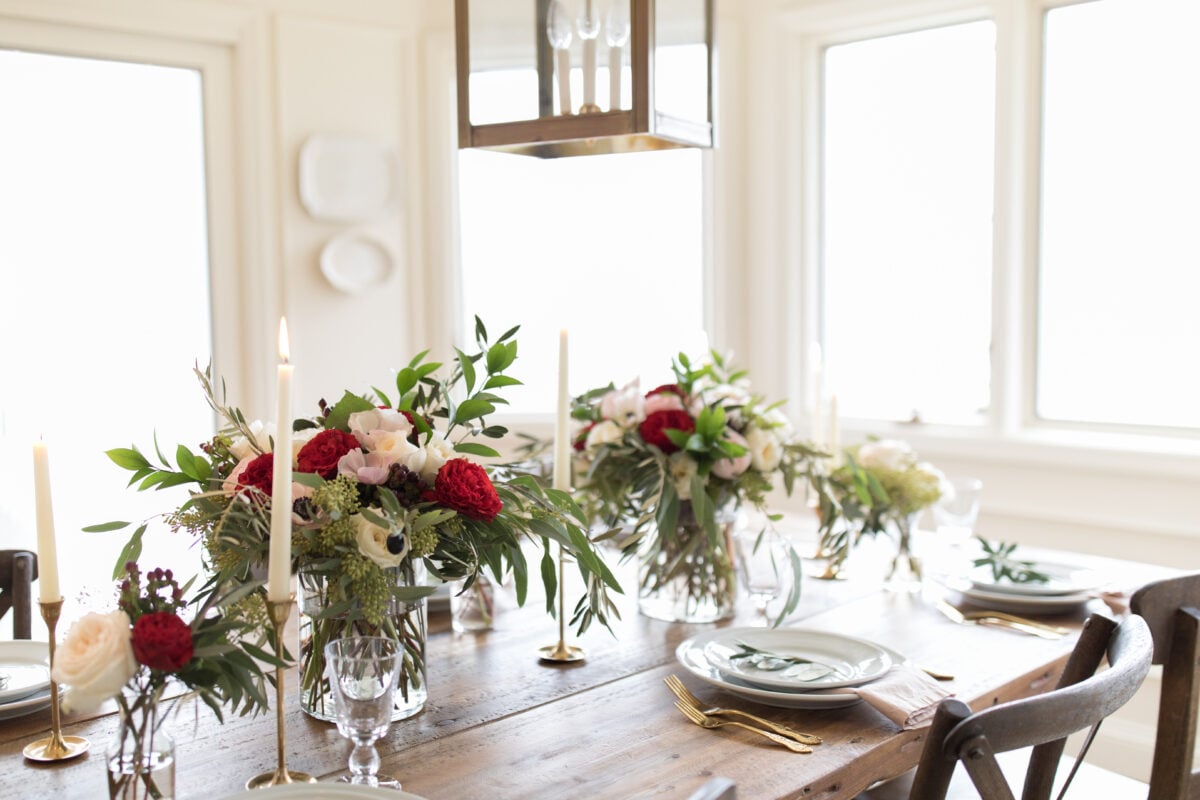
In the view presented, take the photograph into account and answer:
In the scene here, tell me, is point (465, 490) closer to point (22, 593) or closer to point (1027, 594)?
point (22, 593)

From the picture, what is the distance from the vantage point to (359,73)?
3.62m

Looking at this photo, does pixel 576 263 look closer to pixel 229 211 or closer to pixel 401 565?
pixel 229 211

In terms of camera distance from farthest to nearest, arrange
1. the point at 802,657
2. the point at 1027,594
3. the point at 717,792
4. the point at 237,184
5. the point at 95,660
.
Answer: the point at 237,184
the point at 1027,594
the point at 802,657
the point at 95,660
the point at 717,792

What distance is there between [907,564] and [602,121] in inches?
39.0

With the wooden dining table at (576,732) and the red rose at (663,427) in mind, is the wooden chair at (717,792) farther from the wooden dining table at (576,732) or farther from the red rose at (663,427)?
the red rose at (663,427)

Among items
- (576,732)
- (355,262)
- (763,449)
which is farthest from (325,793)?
(355,262)

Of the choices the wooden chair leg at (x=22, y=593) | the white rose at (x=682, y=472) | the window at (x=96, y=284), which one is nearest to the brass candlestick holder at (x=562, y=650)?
the white rose at (x=682, y=472)

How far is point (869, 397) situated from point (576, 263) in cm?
109

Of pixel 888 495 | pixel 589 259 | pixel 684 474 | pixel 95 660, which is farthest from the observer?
pixel 589 259

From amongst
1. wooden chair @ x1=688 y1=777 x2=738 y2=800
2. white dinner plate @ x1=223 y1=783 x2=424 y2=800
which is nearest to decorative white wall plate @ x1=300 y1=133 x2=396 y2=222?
white dinner plate @ x1=223 y1=783 x2=424 y2=800

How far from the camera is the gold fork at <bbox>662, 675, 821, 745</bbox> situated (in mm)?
1375

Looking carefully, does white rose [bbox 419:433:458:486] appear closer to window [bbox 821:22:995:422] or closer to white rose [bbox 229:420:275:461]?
white rose [bbox 229:420:275:461]

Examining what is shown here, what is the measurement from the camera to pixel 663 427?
5.99ft

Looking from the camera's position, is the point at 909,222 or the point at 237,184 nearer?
the point at 237,184
